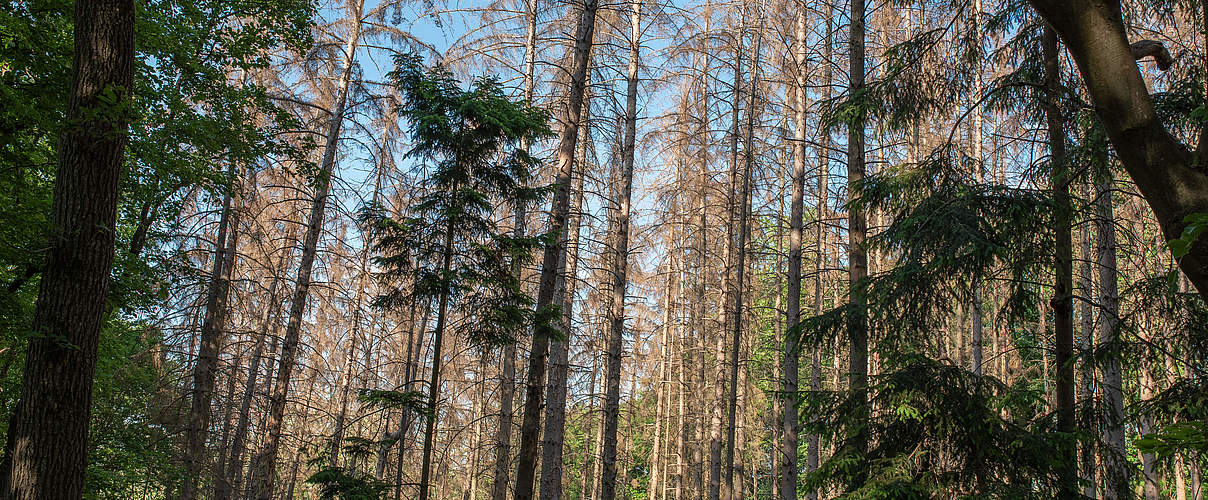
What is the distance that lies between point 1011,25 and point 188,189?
1168cm

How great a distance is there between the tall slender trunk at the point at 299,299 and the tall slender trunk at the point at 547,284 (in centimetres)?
316

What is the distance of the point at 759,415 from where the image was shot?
22.5 metres

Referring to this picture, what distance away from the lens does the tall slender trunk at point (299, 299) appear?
9.60 m

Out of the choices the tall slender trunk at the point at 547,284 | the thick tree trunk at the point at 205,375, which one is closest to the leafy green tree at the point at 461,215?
the tall slender trunk at the point at 547,284

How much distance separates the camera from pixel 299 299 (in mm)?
10328

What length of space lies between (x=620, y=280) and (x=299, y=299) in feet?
16.3

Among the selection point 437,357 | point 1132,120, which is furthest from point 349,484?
point 1132,120

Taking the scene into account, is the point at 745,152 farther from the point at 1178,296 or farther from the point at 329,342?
the point at 329,342

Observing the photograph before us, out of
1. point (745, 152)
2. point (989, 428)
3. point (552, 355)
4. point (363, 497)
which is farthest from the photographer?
point (745, 152)

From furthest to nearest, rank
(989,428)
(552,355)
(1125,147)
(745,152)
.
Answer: (745,152)
(552,355)
(989,428)
(1125,147)

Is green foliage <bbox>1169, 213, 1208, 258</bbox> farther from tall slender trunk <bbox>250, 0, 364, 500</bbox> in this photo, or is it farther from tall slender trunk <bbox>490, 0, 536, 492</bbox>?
tall slender trunk <bbox>490, 0, 536, 492</bbox>

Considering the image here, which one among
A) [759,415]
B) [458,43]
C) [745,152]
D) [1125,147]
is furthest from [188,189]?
[759,415]

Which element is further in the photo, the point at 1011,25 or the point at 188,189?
the point at 188,189

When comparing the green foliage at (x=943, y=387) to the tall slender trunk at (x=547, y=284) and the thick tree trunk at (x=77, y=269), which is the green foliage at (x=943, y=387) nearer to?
the tall slender trunk at (x=547, y=284)
